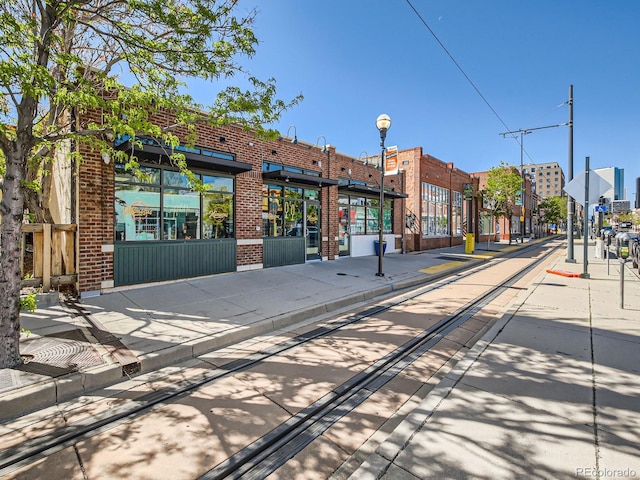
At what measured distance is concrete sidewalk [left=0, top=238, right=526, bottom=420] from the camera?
3.58m

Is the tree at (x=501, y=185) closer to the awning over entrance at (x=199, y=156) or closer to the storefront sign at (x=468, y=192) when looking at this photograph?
the storefront sign at (x=468, y=192)

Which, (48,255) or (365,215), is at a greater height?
(365,215)

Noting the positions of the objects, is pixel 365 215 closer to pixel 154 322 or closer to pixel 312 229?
pixel 312 229

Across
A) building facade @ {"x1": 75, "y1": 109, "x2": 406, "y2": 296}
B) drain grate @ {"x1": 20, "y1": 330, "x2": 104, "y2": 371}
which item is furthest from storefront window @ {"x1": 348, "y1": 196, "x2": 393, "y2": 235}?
drain grate @ {"x1": 20, "y1": 330, "x2": 104, "y2": 371}

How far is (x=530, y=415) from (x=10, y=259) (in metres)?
5.96

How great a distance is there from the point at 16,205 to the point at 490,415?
5.79 meters

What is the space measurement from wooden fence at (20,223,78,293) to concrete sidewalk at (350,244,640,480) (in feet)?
25.3

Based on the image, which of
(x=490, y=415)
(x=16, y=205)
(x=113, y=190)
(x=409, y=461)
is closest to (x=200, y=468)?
(x=409, y=461)

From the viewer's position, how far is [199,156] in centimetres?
816

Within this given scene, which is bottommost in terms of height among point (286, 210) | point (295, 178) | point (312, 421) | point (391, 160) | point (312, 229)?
point (312, 421)

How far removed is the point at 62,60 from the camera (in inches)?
157

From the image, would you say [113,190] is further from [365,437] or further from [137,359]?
[365,437]

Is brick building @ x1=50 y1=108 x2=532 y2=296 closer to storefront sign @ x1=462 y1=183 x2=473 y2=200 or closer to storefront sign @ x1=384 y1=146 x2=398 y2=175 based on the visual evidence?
storefront sign @ x1=384 y1=146 x2=398 y2=175

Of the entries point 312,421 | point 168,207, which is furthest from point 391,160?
point 312,421
